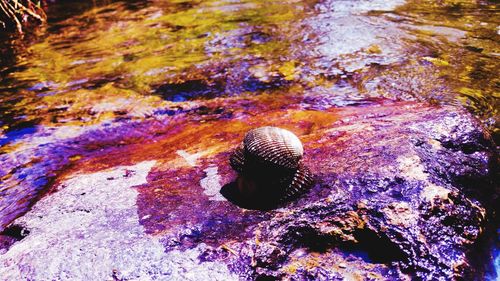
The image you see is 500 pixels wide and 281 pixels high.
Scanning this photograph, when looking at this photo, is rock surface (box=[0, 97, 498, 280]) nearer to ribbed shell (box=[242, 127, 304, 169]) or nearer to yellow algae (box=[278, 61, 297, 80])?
ribbed shell (box=[242, 127, 304, 169])

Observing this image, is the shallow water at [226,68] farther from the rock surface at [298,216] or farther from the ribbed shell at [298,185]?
the ribbed shell at [298,185]

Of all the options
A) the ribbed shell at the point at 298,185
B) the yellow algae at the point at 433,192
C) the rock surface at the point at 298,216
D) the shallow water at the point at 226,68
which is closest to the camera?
the rock surface at the point at 298,216

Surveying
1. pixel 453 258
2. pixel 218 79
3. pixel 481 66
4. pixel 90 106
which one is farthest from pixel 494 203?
pixel 90 106

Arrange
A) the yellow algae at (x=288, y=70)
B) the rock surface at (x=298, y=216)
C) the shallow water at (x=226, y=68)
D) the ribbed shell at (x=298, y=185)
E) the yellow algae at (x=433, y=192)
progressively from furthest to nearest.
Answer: the yellow algae at (x=288, y=70) → the shallow water at (x=226, y=68) → the ribbed shell at (x=298, y=185) → the yellow algae at (x=433, y=192) → the rock surface at (x=298, y=216)

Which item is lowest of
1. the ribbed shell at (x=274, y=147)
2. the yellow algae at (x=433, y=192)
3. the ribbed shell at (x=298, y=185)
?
the yellow algae at (x=433, y=192)

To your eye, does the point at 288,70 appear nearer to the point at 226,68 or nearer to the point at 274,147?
the point at 226,68

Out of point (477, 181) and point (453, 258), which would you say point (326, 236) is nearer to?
point (453, 258)

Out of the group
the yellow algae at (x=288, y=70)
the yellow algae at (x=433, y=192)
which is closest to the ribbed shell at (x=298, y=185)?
the yellow algae at (x=433, y=192)
